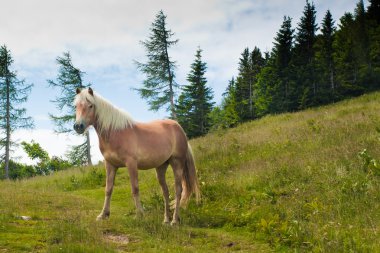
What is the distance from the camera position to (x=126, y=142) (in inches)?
294

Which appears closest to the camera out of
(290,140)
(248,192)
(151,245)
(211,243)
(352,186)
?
(151,245)

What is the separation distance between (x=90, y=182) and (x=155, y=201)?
762cm

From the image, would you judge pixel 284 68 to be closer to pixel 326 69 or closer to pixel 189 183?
pixel 326 69

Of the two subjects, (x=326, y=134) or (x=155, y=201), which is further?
(x=326, y=134)

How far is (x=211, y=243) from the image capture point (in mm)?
5965

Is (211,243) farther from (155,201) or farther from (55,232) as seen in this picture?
(155,201)

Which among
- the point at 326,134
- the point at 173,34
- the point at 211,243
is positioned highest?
the point at 173,34

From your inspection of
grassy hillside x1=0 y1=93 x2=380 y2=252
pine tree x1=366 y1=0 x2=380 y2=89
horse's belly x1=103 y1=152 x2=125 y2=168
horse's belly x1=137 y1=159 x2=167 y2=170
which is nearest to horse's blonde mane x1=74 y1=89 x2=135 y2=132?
horse's belly x1=103 y1=152 x2=125 y2=168

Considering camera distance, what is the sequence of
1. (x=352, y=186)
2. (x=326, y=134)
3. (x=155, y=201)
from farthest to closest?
(x=326, y=134) < (x=155, y=201) < (x=352, y=186)

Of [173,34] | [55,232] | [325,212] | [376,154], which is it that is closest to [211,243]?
[325,212]

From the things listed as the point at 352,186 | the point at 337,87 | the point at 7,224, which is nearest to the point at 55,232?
the point at 7,224

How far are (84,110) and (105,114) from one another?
1.65ft

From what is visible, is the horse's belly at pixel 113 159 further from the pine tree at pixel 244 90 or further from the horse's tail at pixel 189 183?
the pine tree at pixel 244 90

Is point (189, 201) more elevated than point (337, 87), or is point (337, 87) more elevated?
point (337, 87)
